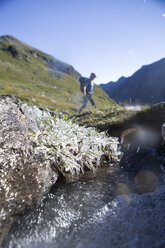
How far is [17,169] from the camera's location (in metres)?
2.03

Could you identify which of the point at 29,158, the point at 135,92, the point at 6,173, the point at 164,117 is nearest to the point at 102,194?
the point at 29,158

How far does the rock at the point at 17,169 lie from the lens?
6.00ft

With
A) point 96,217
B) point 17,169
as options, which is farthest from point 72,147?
point 96,217

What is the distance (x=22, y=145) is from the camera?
2.26 m

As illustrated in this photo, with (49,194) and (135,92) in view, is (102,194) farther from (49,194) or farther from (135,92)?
(135,92)

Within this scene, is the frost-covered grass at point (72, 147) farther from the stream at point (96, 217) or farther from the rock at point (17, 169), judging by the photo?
the stream at point (96, 217)

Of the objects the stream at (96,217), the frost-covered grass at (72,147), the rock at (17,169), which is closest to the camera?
the stream at (96,217)

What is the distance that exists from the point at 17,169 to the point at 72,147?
118 centimetres

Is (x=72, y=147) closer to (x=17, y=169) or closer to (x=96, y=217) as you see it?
(x=17, y=169)

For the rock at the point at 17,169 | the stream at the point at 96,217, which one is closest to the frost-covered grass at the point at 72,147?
the rock at the point at 17,169

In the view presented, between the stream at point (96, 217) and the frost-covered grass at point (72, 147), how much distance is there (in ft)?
1.16

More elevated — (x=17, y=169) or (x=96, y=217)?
(x=17, y=169)

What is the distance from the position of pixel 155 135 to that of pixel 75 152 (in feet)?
9.67

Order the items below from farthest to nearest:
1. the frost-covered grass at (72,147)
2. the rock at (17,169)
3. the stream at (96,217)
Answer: the frost-covered grass at (72,147) < the rock at (17,169) < the stream at (96,217)
